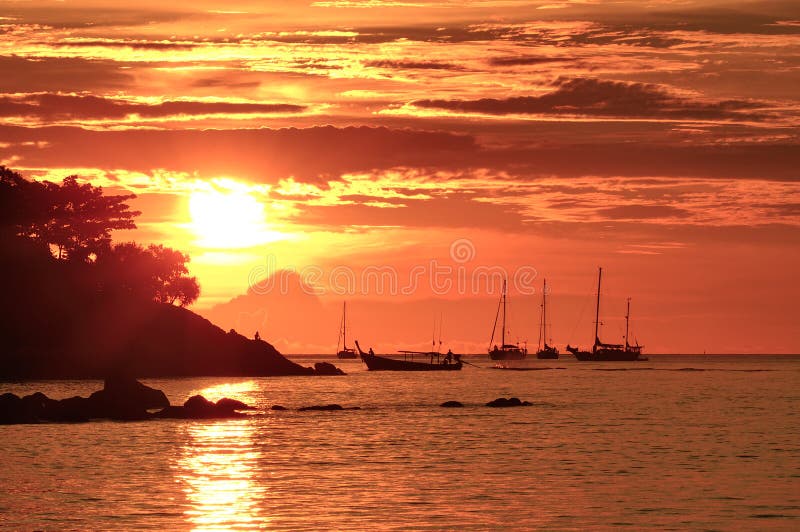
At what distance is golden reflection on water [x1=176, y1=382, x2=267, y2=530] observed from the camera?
124 ft

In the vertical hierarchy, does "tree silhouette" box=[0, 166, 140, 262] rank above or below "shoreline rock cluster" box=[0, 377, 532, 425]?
above

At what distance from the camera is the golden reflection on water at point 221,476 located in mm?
37656

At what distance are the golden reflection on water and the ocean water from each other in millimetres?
99

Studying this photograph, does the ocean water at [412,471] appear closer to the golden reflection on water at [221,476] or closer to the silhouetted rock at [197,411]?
the golden reflection on water at [221,476]

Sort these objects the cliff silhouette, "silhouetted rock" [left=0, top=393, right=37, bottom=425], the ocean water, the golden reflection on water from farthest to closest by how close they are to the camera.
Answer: the cliff silhouette
"silhouetted rock" [left=0, top=393, right=37, bottom=425]
the ocean water
the golden reflection on water

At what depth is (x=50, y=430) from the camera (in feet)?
229

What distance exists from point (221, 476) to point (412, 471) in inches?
342

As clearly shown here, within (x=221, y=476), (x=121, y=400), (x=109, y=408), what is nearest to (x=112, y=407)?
(x=109, y=408)

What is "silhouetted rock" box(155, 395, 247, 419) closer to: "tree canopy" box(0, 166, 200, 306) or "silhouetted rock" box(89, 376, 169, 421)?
"silhouetted rock" box(89, 376, 169, 421)

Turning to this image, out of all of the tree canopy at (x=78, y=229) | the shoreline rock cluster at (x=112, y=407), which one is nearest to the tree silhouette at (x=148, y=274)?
the tree canopy at (x=78, y=229)

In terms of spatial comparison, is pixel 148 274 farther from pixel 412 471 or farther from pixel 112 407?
pixel 412 471

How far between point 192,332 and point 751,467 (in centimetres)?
11939

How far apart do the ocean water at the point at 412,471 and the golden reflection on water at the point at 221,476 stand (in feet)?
0.33

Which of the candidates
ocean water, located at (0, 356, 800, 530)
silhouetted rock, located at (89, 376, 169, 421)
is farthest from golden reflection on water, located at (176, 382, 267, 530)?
silhouetted rock, located at (89, 376, 169, 421)
